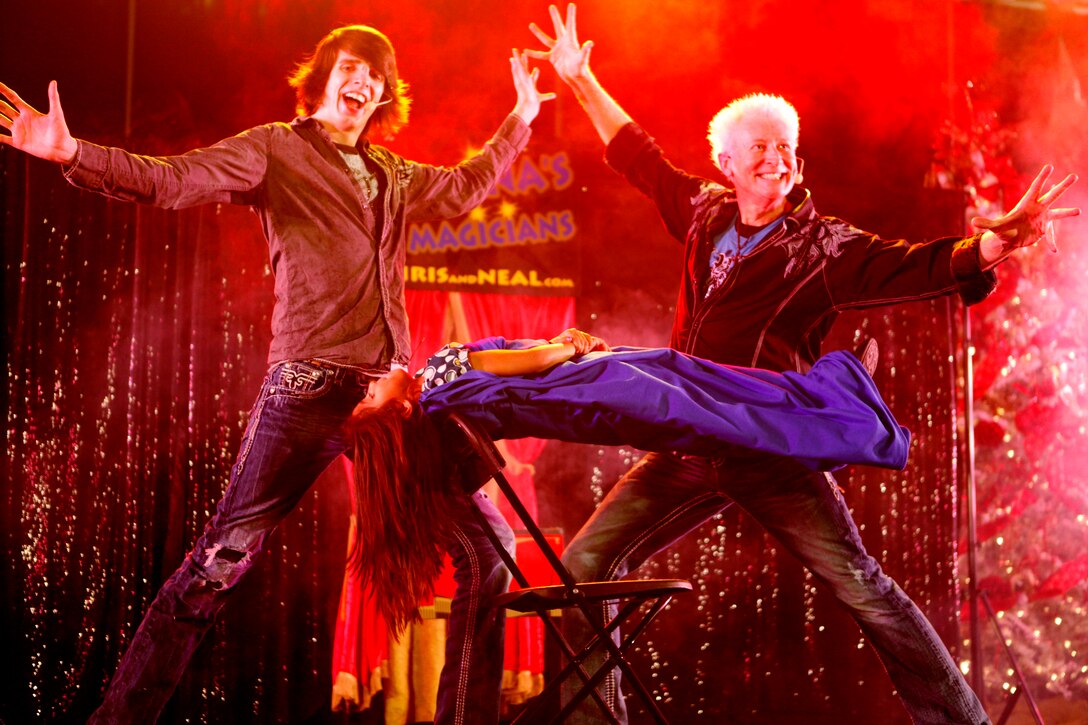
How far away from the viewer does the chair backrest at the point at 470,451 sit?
2.07 meters

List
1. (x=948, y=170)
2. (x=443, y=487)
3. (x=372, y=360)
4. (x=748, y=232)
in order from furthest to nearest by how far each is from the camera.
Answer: (x=948, y=170) → (x=748, y=232) → (x=372, y=360) → (x=443, y=487)

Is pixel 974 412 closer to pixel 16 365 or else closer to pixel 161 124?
pixel 161 124

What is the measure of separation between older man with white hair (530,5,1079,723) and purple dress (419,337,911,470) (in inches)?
4.3

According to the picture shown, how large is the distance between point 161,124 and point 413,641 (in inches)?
87.3

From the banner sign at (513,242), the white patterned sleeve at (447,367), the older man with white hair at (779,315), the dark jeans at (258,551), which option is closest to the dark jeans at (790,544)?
the older man with white hair at (779,315)

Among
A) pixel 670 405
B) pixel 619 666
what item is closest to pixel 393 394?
pixel 670 405

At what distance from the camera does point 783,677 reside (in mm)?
4531

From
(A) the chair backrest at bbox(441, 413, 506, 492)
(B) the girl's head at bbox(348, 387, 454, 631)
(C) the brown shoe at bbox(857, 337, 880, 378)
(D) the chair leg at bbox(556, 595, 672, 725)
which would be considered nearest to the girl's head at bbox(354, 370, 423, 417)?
(B) the girl's head at bbox(348, 387, 454, 631)

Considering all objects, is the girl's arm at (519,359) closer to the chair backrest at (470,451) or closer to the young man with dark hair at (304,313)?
the chair backrest at (470,451)

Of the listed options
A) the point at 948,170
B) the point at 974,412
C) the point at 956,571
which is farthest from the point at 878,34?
the point at 956,571

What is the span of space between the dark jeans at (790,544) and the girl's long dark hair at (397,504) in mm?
520

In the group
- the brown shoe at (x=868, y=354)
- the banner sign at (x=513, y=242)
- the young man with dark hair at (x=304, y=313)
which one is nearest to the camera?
the young man with dark hair at (x=304, y=313)

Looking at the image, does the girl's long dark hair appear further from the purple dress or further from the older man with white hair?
the older man with white hair

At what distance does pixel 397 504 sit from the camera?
2.17 metres
